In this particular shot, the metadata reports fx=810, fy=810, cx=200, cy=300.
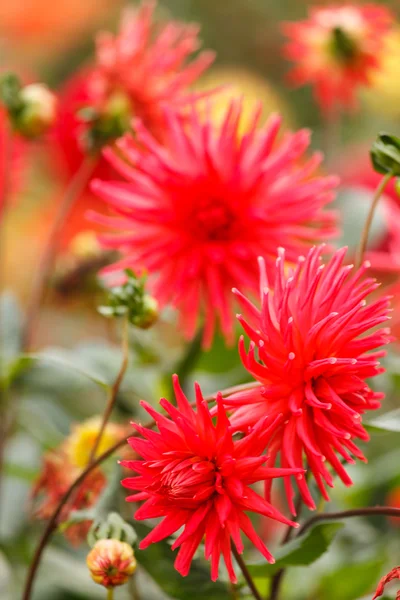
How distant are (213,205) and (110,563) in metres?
0.17

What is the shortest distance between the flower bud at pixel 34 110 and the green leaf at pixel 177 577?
0.82 feet

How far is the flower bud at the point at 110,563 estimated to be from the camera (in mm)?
272

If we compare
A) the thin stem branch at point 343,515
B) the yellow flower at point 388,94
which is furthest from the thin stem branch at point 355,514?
the yellow flower at point 388,94

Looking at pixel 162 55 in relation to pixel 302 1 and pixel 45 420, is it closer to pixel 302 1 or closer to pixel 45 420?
pixel 45 420

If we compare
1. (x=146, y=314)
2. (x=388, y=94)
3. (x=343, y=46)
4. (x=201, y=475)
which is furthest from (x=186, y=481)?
(x=388, y=94)

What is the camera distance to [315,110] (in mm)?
1110

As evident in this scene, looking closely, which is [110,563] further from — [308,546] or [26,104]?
Answer: [26,104]

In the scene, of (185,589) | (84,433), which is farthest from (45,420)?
(185,589)

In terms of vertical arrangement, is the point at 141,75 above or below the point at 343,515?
above

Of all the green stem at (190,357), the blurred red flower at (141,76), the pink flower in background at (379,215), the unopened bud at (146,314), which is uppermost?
the blurred red flower at (141,76)

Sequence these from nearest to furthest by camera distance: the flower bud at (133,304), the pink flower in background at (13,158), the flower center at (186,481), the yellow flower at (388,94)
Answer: the flower center at (186,481) → the flower bud at (133,304) → the pink flower in background at (13,158) → the yellow flower at (388,94)

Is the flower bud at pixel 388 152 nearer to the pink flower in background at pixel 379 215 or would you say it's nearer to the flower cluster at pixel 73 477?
the pink flower in background at pixel 379 215

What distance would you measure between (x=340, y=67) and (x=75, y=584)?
357 mm

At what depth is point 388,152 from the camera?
33 centimetres
